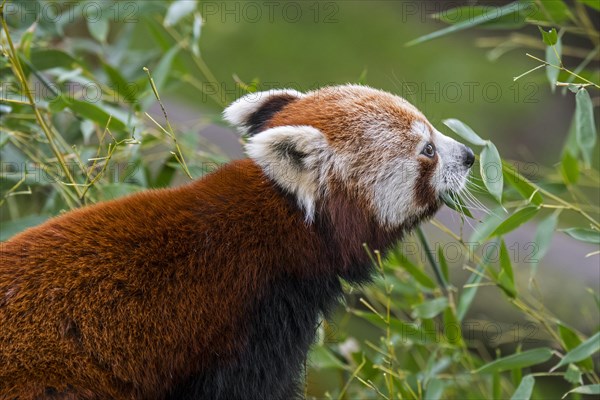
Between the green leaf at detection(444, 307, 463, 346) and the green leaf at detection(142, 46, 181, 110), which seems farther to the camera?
the green leaf at detection(142, 46, 181, 110)

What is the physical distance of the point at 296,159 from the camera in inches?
85.3

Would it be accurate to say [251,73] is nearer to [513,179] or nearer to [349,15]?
[349,15]

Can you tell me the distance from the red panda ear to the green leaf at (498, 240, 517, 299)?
779 millimetres

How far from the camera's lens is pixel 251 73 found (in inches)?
287

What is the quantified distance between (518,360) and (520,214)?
1.51ft

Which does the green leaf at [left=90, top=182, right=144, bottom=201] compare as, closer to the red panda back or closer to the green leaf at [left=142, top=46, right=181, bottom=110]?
the green leaf at [left=142, top=46, right=181, bottom=110]

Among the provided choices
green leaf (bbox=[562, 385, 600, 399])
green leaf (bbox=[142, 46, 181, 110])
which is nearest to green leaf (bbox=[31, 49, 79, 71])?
green leaf (bbox=[142, 46, 181, 110])

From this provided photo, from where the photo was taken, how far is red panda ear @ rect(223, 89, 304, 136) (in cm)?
245

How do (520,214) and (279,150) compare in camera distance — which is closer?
(279,150)

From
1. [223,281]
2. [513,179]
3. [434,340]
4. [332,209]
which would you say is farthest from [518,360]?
[223,281]

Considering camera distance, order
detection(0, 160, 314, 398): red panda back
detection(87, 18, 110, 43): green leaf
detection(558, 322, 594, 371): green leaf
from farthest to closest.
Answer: detection(87, 18, 110, 43): green leaf, detection(558, 322, 594, 371): green leaf, detection(0, 160, 314, 398): red panda back

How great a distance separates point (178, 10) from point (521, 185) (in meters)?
1.37

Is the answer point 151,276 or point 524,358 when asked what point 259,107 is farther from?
point 524,358

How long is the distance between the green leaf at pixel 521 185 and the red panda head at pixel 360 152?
0.52 feet
